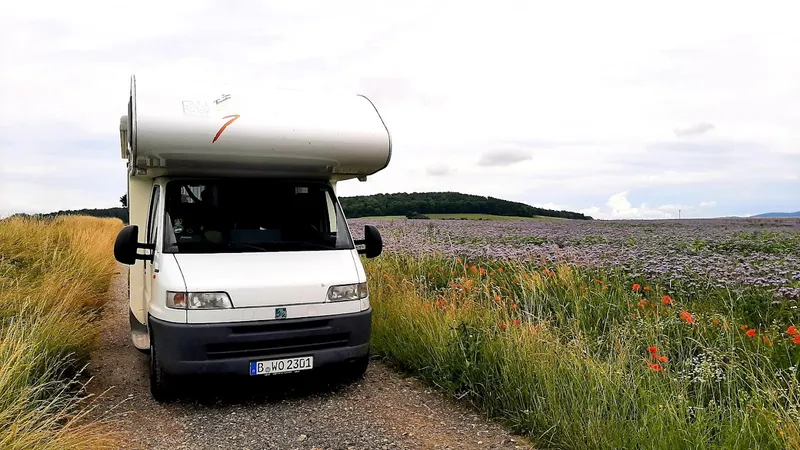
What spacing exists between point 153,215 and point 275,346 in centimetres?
238

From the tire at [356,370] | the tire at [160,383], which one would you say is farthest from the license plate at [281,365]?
the tire at [160,383]

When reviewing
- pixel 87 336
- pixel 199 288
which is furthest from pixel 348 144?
pixel 87 336

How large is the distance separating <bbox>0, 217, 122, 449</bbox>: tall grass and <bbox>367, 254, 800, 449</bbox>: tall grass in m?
3.26

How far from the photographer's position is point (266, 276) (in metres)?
5.61

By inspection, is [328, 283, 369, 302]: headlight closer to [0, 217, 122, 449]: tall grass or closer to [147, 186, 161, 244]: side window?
[147, 186, 161, 244]: side window

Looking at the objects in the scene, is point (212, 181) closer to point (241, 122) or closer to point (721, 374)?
point (241, 122)

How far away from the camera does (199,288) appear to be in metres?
5.34

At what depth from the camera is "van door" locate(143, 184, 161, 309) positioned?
6058 millimetres

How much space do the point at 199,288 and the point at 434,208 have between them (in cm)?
2853

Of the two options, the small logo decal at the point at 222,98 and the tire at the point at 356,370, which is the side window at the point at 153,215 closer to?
the small logo decal at the point at 222,98

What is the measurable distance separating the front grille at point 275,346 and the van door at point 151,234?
1098 mm

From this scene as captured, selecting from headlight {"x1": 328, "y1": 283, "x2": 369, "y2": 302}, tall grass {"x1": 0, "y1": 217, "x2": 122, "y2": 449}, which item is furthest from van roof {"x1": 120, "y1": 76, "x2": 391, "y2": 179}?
tall grass {"x1": 0, "y1": 217, "x2": 122, "y2": 449}

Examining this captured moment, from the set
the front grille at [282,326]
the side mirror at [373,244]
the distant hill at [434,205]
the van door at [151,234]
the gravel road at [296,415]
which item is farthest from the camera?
the distant hill at [434,205]

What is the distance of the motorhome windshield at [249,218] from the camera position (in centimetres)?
610
